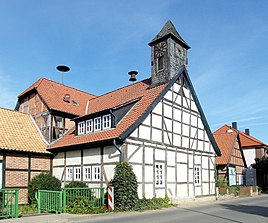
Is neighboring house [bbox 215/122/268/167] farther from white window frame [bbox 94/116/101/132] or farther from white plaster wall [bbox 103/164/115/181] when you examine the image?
white plaster wall [bbox 103/164/115/181]

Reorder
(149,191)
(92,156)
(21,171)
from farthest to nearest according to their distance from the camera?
(21,171) → (92,156) → (149,191)

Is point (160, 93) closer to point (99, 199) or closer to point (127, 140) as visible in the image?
point (127, 140)

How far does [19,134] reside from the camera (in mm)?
20359

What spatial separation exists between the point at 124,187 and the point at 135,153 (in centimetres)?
235

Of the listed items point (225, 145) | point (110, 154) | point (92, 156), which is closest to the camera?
point (110, 154)

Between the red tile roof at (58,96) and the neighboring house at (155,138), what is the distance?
1819mm

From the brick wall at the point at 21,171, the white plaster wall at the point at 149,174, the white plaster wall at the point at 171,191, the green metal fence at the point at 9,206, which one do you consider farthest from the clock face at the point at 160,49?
the green metal fence at the point at 9,206

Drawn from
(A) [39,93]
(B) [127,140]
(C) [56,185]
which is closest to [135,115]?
(B) [127,140]

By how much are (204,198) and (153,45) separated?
1147cm

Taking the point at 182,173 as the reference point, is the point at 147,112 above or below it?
above

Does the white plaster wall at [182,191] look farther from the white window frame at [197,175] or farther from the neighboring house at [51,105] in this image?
the neighboring house at [51,105]

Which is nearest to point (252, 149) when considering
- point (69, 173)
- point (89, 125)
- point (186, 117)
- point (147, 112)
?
point (186, 117)

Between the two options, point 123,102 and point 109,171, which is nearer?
point 109,171

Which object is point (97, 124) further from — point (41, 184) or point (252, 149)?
point (252, 149)
